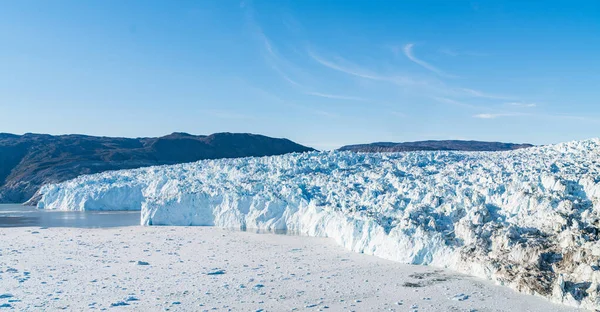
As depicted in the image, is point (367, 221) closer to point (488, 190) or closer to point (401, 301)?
point (488, 190)

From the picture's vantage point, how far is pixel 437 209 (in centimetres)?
1502

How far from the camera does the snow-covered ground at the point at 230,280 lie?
985cm

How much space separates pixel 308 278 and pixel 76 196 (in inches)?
1141

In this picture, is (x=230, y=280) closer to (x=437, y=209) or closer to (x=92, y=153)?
(x=437, y=209)

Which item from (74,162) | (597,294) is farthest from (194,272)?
(74,162)

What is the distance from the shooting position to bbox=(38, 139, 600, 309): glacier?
423 inches

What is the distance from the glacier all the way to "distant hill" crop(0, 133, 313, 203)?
32.0 metres

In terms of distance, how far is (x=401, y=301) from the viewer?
995cm

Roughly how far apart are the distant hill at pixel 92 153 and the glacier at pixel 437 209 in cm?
3197

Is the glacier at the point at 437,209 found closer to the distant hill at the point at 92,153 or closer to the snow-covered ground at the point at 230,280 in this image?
the snow-covered ground at the point at 230,280

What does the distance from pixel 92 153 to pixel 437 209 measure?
69354mm

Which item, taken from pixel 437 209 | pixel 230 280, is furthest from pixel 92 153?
pixel 437 209

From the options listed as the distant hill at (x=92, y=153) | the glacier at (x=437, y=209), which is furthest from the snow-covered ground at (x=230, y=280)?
the distant hill at (x=92, y=153)

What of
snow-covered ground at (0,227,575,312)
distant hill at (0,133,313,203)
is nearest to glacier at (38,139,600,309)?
snow-covered ground at (0,227,575,312)
